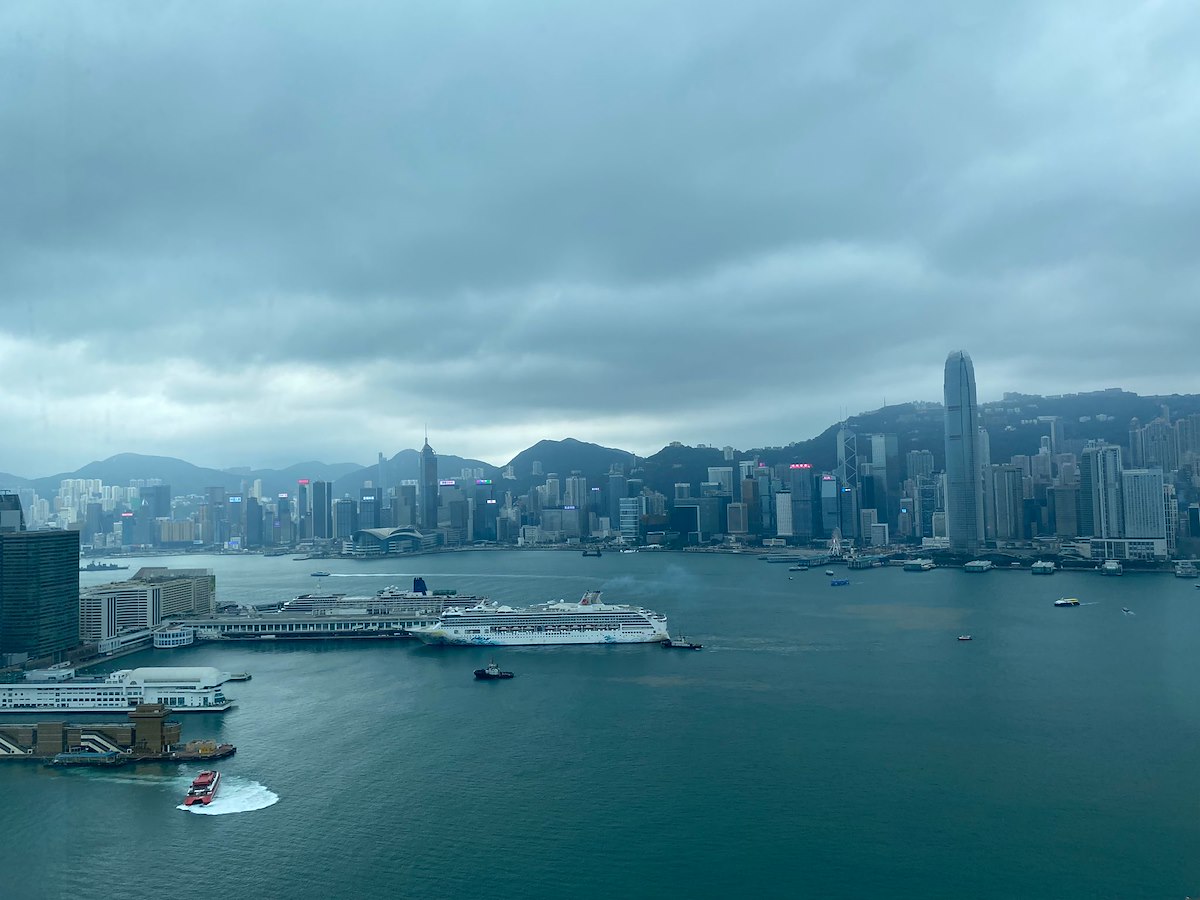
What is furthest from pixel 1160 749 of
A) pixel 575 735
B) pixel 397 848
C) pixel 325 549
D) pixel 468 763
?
pixel 325 549

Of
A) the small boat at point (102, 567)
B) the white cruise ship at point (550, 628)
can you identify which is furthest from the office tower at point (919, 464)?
the small boat at point (102, 567)

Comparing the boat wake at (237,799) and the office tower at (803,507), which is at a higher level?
the office tower at (803,507)

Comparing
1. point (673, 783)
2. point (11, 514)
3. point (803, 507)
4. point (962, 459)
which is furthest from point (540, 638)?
point (803, 507)

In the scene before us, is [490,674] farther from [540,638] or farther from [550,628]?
[550,628]

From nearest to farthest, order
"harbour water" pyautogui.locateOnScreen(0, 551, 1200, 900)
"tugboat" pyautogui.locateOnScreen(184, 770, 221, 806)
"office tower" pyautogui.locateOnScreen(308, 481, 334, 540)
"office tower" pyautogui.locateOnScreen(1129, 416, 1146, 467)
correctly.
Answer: "harbour water" pyautogui.locateOnScreen(0, 551, 1200, 900) → "tugboat" pyautogui.locateOnScreen(184, 770, 221, 806) → "office tower" pyautogui.locateOnScreen(1129, 416, 1146, 467) → "office tower" pyautogui.locateOnScreen(308, 481, 334, 540)

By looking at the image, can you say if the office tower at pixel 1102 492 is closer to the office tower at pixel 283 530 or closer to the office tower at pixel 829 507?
the office tower at pixel 829 507

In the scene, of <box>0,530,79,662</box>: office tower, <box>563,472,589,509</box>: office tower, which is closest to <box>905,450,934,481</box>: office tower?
<box>563,472,589,509</box>: office tower

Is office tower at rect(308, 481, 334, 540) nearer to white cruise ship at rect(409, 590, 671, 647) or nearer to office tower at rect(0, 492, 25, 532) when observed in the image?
white cruise ship at rect(409, 590, 671, 647)
